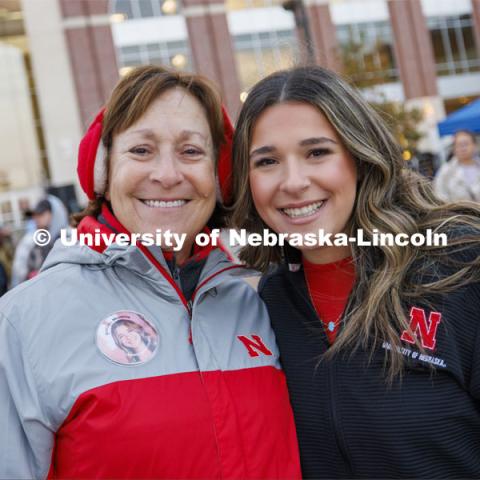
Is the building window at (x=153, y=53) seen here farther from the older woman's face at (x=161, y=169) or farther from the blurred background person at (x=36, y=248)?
the older woman's face at (x=161, y=169)

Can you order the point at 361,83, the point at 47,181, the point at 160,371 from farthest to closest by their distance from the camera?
the point at 47,181 < the point at 361,83 < the point at 160,371

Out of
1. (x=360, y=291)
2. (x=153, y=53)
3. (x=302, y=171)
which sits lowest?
(x=360, y=291)

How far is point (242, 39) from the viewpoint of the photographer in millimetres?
25000

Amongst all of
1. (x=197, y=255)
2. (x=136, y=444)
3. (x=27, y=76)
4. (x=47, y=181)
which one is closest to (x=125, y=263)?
(x=197, y=255)

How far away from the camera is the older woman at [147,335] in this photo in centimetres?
175

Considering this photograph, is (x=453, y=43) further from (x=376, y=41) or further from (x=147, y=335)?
(x=147, y=335)

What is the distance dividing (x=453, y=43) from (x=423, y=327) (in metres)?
28.5

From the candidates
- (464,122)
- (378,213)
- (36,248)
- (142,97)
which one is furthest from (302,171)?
(464,122)

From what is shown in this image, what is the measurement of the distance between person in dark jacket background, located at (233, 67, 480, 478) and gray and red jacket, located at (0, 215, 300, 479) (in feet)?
0.75

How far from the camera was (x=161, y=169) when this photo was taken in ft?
7.10

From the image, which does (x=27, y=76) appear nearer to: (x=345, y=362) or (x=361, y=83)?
(x=361, y=83)

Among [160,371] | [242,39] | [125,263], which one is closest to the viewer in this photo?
[160,371]

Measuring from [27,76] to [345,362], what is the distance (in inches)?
951

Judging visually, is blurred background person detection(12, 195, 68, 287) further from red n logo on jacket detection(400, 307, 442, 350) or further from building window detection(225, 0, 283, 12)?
building window detection(225, 0, 283, 12)
